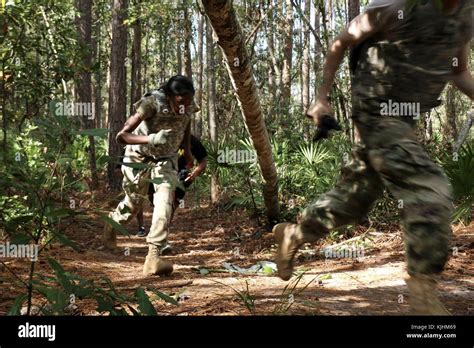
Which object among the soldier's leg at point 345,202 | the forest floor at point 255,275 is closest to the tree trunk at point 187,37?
the forest floor at point 255,275

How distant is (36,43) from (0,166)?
9.88ft

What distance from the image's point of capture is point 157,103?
395 cm

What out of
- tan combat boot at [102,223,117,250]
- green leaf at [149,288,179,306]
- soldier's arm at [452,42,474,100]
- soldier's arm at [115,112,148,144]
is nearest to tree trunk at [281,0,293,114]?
tan combat boot at [102,223,117,250]

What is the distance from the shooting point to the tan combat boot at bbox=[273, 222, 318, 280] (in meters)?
2.29

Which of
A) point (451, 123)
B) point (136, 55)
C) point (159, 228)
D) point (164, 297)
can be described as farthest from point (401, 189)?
point (451, 123)

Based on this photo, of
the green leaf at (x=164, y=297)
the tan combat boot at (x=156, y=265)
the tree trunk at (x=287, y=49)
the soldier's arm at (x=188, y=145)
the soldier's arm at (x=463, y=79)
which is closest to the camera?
the green leaf at (x=164, y=297)

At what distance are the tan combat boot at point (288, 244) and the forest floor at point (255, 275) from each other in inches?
Result: 7.0

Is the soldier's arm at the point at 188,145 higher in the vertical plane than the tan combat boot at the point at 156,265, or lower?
higher

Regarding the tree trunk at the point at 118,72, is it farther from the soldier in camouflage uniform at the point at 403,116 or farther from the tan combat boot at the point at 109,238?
the soldier in camouflage uniform at the point at 403,116

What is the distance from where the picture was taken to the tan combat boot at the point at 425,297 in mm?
1616

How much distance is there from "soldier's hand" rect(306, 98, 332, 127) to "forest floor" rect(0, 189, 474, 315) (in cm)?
91

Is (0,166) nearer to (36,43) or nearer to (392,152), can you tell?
(392,152)

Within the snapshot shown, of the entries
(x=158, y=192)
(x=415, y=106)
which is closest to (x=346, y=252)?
(x=158, y=192)
